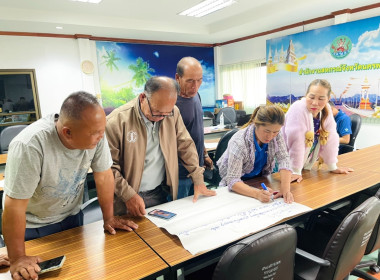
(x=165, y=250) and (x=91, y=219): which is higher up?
(x=165, y=250)

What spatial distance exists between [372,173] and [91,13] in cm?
518

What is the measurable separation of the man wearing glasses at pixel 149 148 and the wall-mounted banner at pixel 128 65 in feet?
16.4

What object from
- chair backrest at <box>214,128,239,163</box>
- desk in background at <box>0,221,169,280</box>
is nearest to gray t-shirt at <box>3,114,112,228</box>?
desk in background at <box>0,221,169,280</box>

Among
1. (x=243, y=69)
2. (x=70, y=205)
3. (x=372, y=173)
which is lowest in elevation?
(x=372, y=173)

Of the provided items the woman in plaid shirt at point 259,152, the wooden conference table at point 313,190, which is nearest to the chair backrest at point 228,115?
the wooden conference table at point 313,190

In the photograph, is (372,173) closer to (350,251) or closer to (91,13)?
(350,251)

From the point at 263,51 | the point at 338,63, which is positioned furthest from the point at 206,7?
the point at 338,63

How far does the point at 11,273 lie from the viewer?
93 cm

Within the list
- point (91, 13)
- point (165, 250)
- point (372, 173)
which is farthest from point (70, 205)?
point (91, 13)

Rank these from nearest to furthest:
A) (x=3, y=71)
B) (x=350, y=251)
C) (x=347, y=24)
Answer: (x=350, y=251), (x=347, y=24), (x=3, y=71)

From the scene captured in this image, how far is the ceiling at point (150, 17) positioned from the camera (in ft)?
14.9

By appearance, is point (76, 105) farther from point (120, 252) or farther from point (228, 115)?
point (228, 115)

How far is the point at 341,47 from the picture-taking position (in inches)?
198

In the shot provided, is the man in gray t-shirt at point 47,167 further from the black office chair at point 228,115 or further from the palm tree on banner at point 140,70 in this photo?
the palm tree on banner at point 140,70
